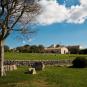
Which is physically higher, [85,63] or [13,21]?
[13,21]

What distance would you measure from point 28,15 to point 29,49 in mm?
132945

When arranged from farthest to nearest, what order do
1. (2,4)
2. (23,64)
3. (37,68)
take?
1. (23,64)
2. (37,68)
3. (2,4)

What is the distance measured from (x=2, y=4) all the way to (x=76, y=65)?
61.4ft

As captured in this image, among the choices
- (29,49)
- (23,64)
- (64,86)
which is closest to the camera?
(64,86)

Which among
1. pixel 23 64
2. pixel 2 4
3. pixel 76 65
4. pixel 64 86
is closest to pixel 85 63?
pixel 76 65

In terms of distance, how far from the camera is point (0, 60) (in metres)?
29.7

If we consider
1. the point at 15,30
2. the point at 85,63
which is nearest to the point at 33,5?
the point at 15,30

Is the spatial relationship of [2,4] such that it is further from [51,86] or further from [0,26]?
[51,86]

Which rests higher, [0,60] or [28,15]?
[28,15]

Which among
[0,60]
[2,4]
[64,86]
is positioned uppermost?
[2,4]

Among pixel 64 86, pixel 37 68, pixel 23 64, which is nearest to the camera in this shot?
pixel 64 86

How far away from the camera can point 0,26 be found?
1159 inches

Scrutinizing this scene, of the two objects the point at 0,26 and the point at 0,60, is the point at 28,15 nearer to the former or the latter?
Result: the point at 0,26

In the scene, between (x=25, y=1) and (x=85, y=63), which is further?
(x=85, y=63)
